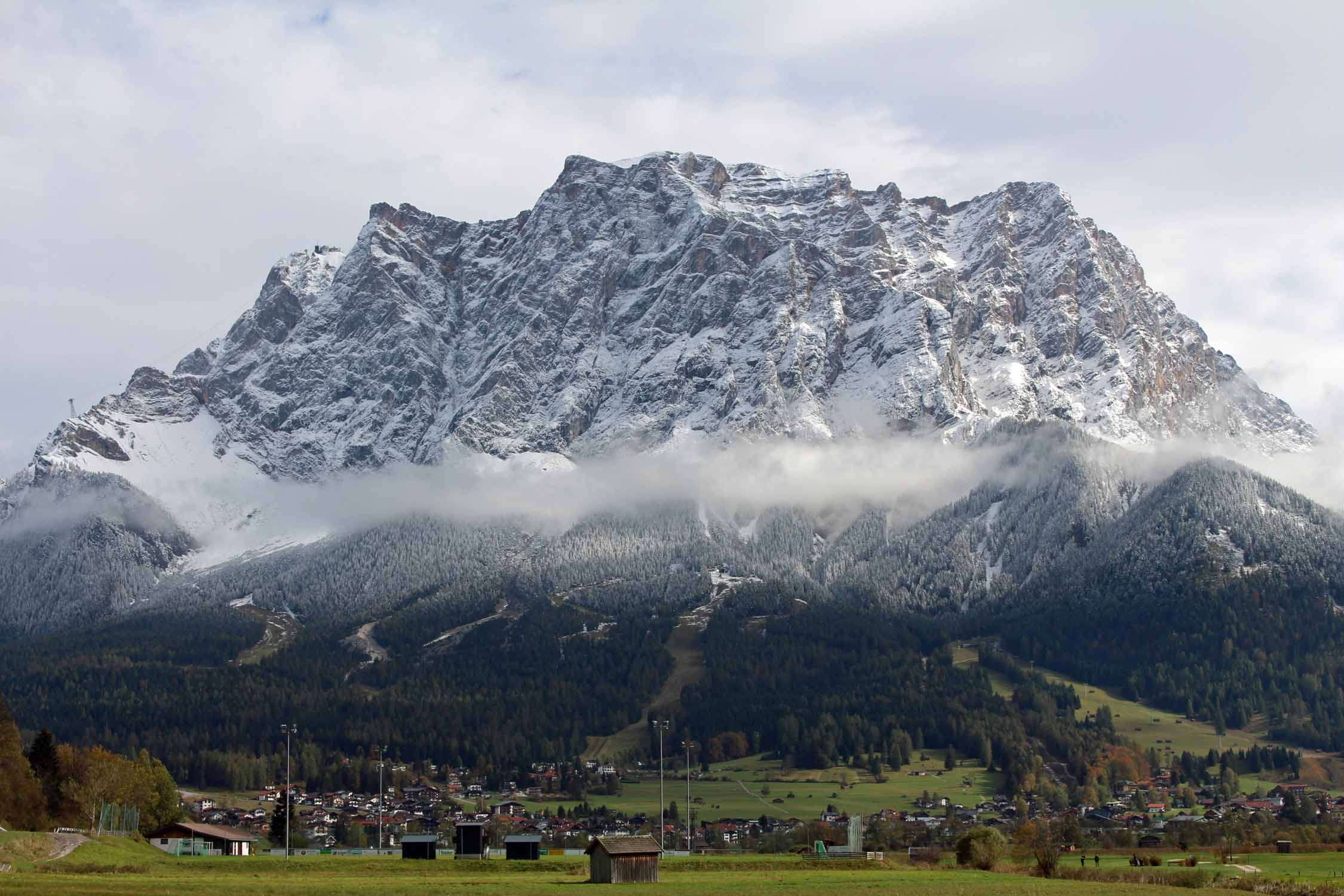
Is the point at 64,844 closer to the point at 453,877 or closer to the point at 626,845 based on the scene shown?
the point at 453,877

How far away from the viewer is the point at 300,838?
15700 cm

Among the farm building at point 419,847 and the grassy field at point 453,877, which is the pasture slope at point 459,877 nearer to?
the grassy field at point 453,877

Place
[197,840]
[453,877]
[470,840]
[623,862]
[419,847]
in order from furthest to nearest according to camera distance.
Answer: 1. [197,840]
2. [470,840]
3. [419,847]
4. [453,877]
5. [623,862]

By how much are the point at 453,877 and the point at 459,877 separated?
19.9 inches

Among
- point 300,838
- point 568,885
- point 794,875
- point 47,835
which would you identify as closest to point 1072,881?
point 794,875

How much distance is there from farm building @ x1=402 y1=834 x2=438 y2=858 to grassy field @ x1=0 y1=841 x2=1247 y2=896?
5902 mm

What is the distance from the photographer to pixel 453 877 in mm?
99562

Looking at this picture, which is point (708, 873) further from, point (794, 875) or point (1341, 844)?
point (1341, 844)

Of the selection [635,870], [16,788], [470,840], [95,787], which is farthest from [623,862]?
[95,787]

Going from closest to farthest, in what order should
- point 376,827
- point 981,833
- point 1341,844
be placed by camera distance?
point 981,833 < point 1341,844 < point 376,827

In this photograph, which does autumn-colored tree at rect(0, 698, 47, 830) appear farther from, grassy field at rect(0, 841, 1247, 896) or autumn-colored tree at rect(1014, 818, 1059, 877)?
autumn-colored tree at rect(1014, 818, 1059, 877)

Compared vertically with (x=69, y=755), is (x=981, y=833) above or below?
below

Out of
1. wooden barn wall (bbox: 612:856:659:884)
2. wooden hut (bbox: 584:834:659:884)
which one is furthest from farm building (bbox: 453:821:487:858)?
wooden barn wall (bbox: 612:856:659:884)

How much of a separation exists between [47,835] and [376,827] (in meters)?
89.3
